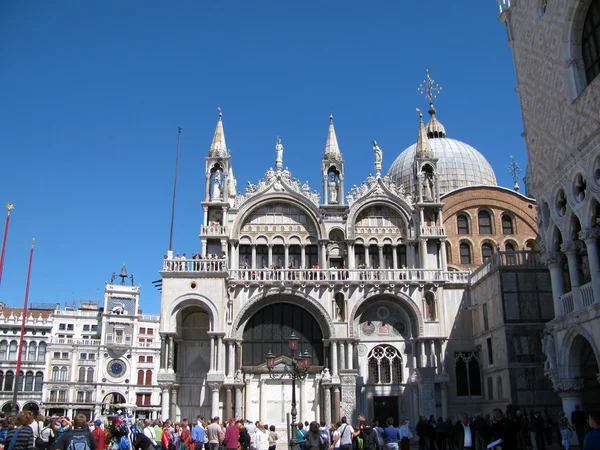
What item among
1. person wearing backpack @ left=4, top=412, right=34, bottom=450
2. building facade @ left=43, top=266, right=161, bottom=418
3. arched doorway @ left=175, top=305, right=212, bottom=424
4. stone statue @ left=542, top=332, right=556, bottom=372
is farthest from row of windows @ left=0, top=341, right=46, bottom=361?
person wearing backpack @ left=4, top=412, right=34, bottom=450

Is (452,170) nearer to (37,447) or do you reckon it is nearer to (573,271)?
(573,271)

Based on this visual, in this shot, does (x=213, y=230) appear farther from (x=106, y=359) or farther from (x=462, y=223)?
(x=106, y=359)

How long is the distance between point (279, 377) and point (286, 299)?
4.22m

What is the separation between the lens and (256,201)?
37.7m

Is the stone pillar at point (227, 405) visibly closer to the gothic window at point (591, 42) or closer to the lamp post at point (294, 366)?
the lamp post at point (294, 366)

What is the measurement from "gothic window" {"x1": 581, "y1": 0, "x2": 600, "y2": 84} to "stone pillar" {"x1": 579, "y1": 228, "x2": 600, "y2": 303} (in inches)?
228

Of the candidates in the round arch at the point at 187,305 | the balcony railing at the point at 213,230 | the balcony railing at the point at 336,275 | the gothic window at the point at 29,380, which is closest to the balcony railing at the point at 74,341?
the gothic window at the point at 29,380

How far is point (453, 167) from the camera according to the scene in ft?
174

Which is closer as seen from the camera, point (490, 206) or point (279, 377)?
point (279, 377)

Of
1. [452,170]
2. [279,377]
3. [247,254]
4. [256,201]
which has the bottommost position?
[279,377]

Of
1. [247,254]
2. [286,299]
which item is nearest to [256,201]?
[247,254]

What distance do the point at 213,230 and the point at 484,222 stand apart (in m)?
20.1

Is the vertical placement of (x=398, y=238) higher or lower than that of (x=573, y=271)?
higher

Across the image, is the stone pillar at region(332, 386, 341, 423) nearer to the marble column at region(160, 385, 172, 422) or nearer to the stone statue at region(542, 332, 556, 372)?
the marble column at region(160, 385, 172, 422)
